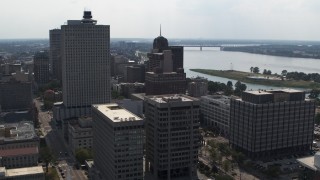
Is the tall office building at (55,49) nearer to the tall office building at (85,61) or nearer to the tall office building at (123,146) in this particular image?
the tall office building at (85,61)

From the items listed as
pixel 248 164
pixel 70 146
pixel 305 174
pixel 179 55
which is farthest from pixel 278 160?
pixel 179 55

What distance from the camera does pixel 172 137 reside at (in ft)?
134

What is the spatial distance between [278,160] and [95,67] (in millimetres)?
31058

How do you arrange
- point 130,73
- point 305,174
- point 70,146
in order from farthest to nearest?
point 130,73 < point 70,146 < point 305,174

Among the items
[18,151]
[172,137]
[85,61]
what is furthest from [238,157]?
[85,61]

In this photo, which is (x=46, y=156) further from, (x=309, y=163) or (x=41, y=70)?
(x=41, y=70)

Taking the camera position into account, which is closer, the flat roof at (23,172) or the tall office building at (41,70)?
the flat roof at (23,172)

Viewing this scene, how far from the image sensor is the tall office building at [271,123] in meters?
48.8

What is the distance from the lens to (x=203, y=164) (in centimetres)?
4725

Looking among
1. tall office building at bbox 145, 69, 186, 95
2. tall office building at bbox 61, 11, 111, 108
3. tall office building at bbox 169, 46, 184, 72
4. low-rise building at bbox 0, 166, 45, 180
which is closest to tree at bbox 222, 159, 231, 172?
low-rise building at bbox 0, 166, 45, 180

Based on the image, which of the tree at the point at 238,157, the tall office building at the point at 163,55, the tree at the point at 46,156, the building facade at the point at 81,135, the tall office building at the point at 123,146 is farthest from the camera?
the tall office building at the point at 163,55

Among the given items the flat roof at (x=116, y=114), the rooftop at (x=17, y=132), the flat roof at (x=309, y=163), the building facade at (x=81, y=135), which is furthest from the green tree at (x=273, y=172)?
the rooftop at (x=17, y=132)

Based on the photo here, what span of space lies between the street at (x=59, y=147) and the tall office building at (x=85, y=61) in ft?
17.5

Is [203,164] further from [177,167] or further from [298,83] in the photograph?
[298,83]
